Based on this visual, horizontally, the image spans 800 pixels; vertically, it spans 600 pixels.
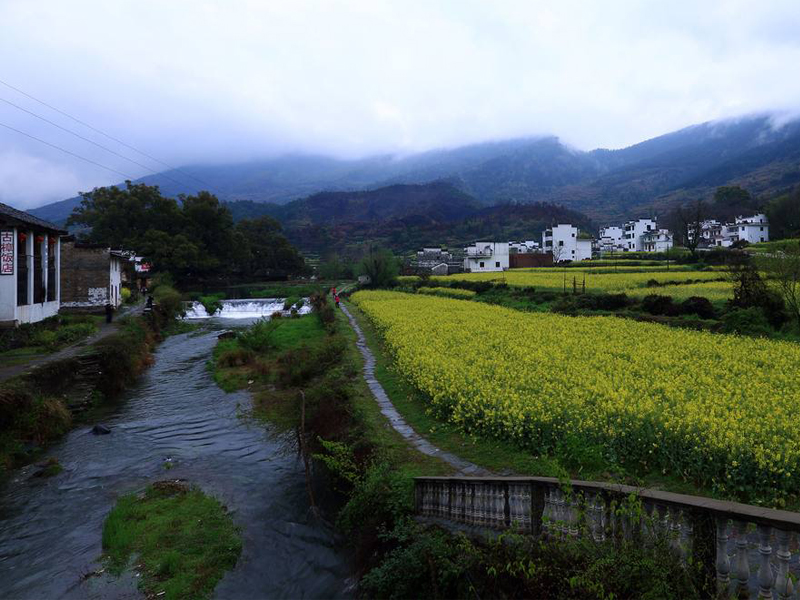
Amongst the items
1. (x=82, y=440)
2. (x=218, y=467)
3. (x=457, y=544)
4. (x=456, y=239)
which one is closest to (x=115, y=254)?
(x=82, y=440)

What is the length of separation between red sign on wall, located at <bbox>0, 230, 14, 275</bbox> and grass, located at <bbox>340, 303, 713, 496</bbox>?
693 inches

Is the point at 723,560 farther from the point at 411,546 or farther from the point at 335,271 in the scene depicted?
the point at 335,271

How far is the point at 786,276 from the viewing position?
65.2ft

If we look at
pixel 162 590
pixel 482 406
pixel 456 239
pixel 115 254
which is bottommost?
Answer: pixel 162 590

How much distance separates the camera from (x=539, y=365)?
13164 mm

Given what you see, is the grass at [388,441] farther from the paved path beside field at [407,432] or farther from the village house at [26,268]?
the village house at [26,268]

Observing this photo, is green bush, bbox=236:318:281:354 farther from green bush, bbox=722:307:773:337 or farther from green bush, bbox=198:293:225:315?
green bush, bbox=198:293:225:315

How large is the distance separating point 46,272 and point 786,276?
32472 mm

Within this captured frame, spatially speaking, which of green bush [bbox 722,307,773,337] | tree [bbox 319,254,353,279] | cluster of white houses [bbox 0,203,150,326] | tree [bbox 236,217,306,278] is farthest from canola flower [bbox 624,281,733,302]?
tree [bbox 236,217,306,278]

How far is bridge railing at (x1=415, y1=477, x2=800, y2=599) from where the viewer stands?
13.9ft

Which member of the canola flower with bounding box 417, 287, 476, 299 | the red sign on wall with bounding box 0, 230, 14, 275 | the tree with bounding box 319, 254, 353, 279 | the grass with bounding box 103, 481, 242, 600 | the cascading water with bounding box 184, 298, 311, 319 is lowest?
the grass with bounding box 103, 481, 242, 600

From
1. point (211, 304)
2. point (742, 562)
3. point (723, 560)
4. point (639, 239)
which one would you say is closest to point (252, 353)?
point (723, 560)

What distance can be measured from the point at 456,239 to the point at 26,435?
118 m

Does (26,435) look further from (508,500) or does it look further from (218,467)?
(508,500)
